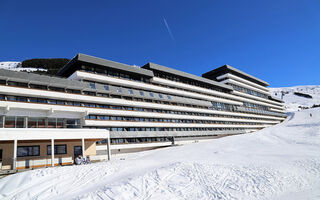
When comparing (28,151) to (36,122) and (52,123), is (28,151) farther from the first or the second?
(52,123)

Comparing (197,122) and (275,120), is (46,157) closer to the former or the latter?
(197,122)

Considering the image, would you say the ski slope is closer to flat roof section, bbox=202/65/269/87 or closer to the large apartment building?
the large apartment building

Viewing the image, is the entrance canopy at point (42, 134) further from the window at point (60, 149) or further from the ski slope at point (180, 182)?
the ski slope at point (180, 182)

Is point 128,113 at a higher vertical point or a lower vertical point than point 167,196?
higher

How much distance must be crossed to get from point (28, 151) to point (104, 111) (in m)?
13.5

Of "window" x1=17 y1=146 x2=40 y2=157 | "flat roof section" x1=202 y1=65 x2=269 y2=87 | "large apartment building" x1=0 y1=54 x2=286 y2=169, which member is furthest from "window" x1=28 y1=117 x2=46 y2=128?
"flat roof section" x1=202 y1=65 x2=269 y2=87

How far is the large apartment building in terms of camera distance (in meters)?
23.3

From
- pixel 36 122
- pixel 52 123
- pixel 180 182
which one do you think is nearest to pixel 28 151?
pixel 36 122

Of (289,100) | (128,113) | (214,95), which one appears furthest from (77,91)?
(289,100)

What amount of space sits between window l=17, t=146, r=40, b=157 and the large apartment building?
9 cm

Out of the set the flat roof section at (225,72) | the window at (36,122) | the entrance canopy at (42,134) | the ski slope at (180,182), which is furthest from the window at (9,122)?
the flat roof section at (225,72)

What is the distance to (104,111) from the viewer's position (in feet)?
115

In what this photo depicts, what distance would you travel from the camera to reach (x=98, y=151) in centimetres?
3256

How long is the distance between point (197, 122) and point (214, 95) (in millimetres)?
12848
